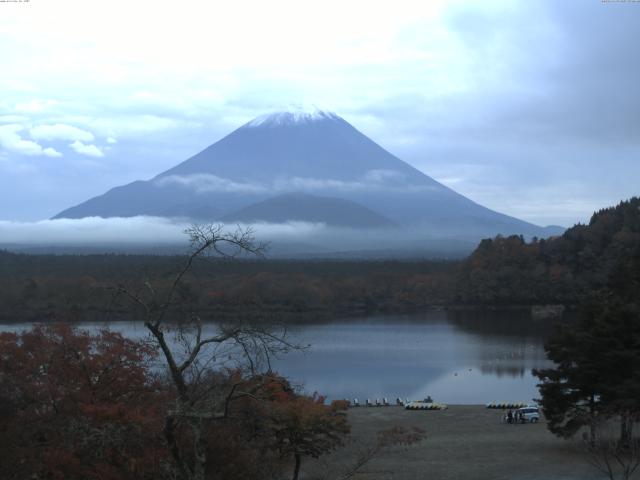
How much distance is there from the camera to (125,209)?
161125 mm

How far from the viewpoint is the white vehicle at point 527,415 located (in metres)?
14.8

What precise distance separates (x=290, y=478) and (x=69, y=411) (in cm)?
374

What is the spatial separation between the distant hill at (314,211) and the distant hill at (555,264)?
287 feet

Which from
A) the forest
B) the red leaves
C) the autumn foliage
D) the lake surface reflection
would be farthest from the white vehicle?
the forest

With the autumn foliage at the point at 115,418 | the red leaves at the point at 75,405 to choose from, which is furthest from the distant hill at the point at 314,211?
the red leaves at the point at 75,405

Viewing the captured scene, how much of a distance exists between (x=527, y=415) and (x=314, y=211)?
424 ft

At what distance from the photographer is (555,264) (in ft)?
167

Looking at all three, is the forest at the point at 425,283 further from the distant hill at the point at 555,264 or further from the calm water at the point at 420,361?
the calm water at the point at 420,361

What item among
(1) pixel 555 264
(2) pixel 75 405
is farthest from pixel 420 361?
(1) pixel 555 264

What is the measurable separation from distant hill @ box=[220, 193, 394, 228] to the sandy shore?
123724mm

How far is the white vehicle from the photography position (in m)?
14.8

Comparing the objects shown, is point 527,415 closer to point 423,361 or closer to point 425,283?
point 423,361

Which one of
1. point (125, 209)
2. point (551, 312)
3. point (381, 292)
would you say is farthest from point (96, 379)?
point (125, 209)

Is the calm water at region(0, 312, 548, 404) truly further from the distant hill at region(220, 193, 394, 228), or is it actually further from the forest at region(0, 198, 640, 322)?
the distant hill at region(220, 193, 394, 228)
